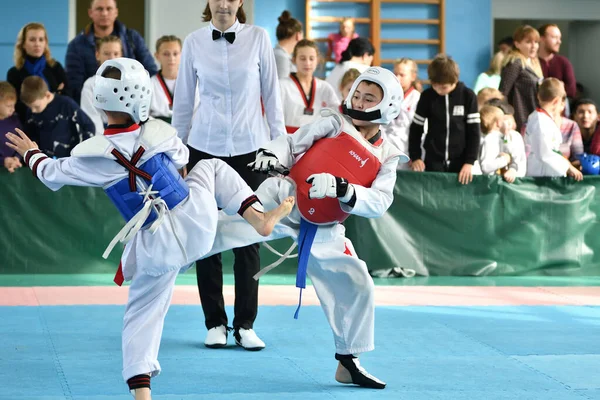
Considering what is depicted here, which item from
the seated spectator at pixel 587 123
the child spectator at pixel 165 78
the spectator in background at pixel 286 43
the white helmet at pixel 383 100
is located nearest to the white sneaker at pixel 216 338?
the white helmet at pixel 383 100

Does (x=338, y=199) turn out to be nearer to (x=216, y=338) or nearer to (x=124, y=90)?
(x=124, y=90)

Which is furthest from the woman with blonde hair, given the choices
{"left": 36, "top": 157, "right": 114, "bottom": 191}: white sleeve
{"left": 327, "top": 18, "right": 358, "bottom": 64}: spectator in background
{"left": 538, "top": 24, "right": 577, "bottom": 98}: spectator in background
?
{"left": 36, "top": 157, "right": 114, "bottom": 191}: white sleeve

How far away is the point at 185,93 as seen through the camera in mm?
5664

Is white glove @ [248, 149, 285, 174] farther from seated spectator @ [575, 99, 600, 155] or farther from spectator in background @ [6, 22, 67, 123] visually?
seated spectator @ [575, 99, 600, 155]

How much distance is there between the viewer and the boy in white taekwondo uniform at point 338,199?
4.64 metres

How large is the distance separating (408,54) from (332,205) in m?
10.4

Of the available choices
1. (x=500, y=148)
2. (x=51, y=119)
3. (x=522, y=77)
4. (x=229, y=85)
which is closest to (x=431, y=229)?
(x=500, y=148)

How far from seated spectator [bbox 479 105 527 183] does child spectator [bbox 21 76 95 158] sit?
3.45 meters

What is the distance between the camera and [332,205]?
4660mm

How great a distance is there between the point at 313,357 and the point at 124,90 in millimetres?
2039

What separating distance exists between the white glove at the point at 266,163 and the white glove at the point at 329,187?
21 centimetres

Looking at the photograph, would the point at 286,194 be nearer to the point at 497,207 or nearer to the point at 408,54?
the point at 497,207

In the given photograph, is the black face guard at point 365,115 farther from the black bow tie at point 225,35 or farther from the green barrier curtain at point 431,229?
the green barrier curtain at point 431,229

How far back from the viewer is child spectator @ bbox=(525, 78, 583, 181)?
889 centimetres
